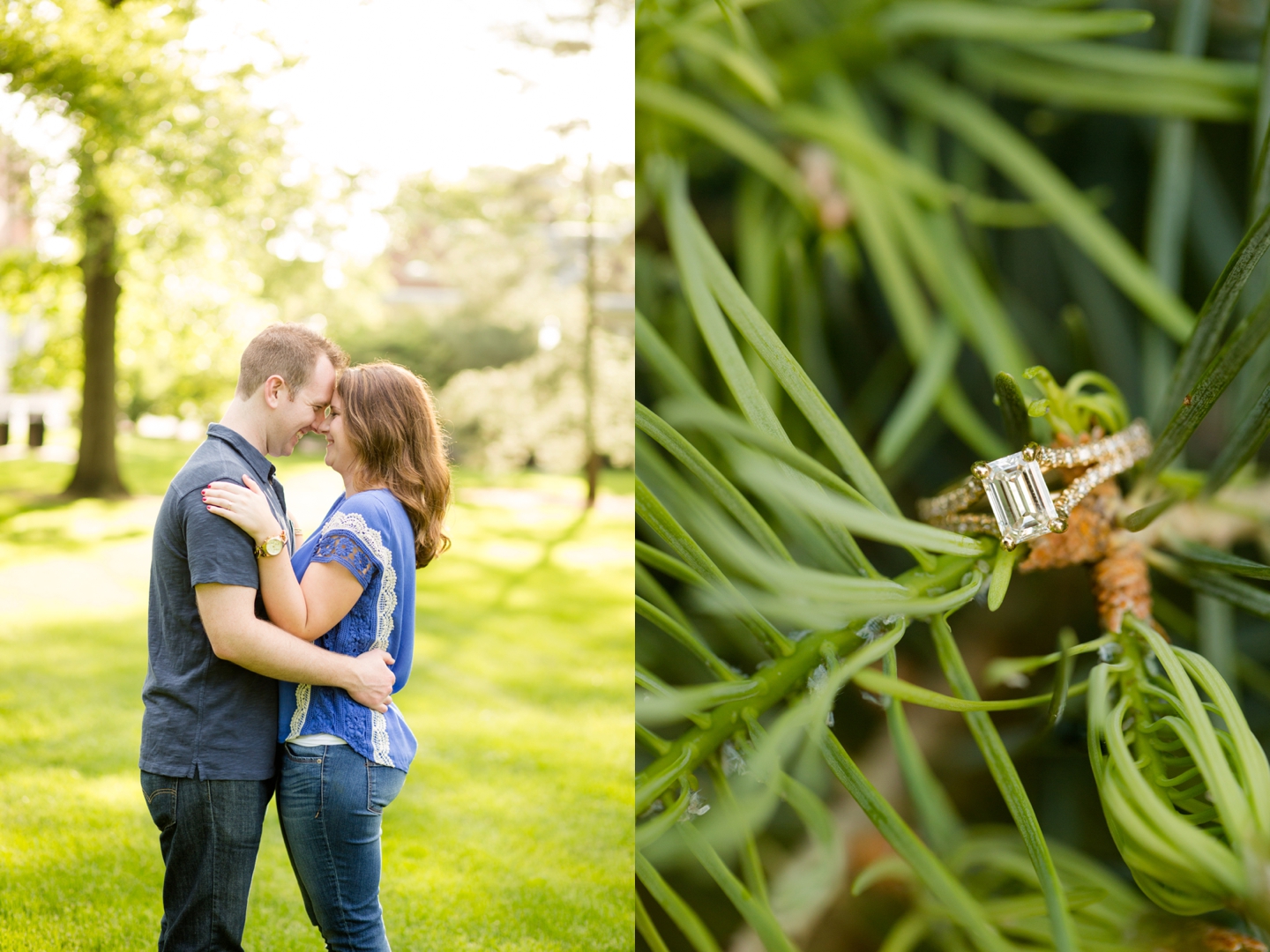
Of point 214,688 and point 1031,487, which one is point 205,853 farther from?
point 1031,487

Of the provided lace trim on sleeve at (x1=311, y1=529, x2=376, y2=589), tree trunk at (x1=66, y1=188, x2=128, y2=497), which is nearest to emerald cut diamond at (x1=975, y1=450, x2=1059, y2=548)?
lace trim on sleeve at (x1=311, y1=529, x2=376, y2=589)

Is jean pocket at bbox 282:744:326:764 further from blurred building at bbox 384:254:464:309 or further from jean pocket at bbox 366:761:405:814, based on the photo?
blurred building at bbox 384:254:464:309

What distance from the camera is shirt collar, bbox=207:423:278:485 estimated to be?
0.31 meters

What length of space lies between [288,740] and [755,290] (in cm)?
22

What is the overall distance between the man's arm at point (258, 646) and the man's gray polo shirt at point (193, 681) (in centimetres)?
1

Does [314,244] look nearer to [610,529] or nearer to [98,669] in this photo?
[98,669]

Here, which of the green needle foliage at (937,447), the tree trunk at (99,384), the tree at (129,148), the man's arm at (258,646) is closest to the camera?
the green needle foliage at (937,447)

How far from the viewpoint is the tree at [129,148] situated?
0.46 meters

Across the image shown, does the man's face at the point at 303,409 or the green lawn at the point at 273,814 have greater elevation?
Result: the man's face at the point at 303,409

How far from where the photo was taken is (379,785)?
0.31 metres

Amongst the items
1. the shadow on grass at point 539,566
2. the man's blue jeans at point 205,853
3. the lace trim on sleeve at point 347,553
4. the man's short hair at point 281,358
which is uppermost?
the man's short hair at point 281,358

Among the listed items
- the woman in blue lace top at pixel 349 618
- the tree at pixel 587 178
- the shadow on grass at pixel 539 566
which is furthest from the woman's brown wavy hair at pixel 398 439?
the shadow on grass at pixel 539 566

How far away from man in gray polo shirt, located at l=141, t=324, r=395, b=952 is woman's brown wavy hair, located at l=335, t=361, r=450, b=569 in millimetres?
32

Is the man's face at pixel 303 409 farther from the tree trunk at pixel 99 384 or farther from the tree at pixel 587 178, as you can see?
the tree at pixel 587 178
